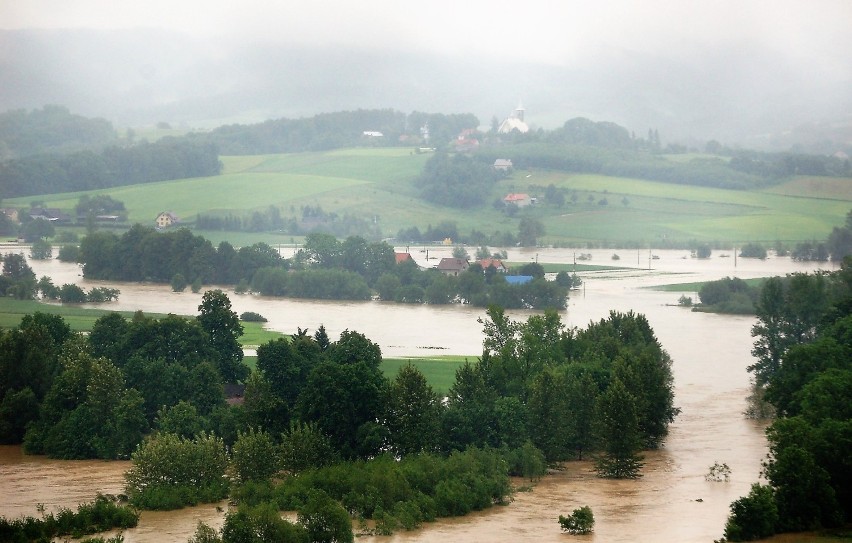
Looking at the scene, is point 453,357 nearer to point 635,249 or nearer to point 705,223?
point 635,249

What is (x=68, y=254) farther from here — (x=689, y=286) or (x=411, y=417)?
(x=411, y=417)

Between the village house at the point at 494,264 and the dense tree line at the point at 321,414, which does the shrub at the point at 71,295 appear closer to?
the dense tree line at the point at 321,414

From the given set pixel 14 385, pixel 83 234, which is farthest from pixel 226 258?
pixel 14 385

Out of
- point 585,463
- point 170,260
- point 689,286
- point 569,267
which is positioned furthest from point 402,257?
point 585,463

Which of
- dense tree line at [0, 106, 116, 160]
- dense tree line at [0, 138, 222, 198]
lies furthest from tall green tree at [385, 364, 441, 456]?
dense tree line at [0, 138, 222, 198]

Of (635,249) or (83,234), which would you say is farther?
(635,249)
